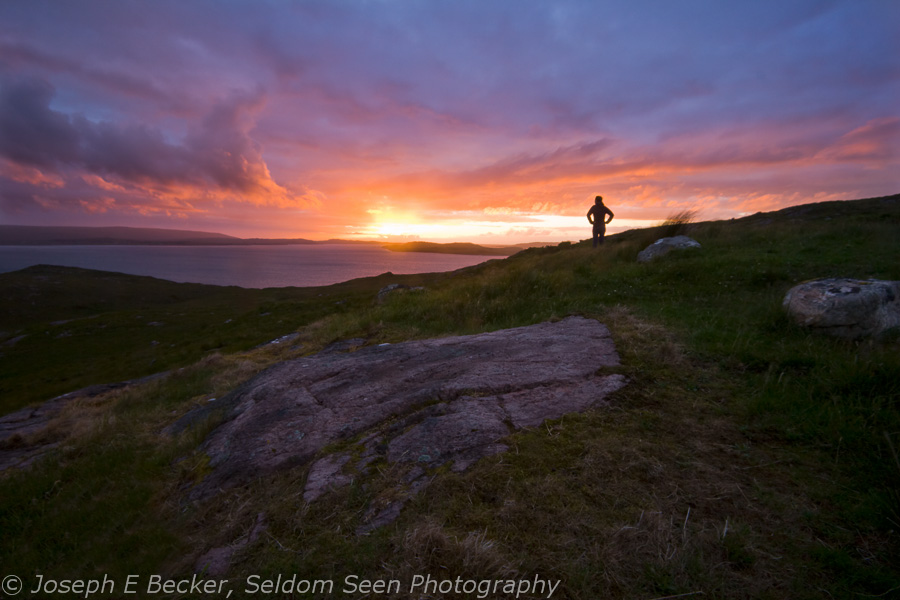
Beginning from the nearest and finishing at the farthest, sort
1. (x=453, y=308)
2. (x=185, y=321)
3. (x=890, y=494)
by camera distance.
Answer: (x=890, y=494), (x=453, y=308), (x=185, y=321)

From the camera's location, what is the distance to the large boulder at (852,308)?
503 cm

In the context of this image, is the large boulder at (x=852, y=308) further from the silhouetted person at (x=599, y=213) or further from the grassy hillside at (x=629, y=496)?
the silhouetted person at (x=599, y=213)

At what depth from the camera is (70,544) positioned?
11.9ft

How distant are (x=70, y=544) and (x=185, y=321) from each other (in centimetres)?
5089

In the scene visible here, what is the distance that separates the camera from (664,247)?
12891 millimetres

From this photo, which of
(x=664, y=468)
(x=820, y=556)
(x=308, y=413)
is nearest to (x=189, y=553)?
(x=308, y=413)

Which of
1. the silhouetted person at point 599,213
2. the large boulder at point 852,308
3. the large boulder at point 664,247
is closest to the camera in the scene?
the large boulder at point 852,308

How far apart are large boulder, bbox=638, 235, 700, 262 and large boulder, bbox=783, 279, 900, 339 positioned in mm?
6797

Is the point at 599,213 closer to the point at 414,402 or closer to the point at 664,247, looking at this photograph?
the point at 664,247

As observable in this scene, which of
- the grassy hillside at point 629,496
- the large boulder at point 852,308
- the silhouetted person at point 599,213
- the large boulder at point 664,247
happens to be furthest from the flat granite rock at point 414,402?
the silhouetted person at point 599,213

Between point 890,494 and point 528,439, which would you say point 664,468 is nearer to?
point 528,439

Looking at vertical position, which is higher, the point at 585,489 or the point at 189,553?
the point at 585,489

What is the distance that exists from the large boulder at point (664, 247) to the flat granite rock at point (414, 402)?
7.74 m

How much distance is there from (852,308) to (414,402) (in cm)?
606
